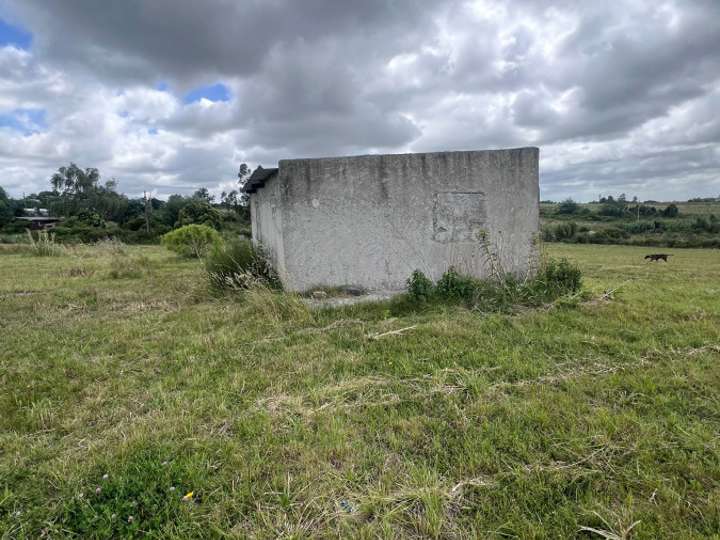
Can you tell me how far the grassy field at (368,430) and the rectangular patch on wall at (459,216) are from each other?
1.80 meters

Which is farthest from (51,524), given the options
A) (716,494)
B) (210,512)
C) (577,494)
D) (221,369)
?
(716,494)

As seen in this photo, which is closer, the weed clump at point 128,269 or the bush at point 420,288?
the bush at point 420,288

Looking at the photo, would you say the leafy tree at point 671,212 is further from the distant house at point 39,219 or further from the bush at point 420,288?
the distant house at point 39,219

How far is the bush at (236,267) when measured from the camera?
6.94 m

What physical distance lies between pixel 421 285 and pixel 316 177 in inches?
93.5

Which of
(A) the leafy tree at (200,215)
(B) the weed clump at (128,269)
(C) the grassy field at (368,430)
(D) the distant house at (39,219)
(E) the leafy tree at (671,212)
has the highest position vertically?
(D) the distant house at (39,219)

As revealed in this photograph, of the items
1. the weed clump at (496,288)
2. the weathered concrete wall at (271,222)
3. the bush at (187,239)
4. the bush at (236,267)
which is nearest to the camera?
the weed clump at (496,288)

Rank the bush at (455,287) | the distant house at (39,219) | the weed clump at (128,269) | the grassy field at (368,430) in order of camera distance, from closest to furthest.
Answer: the grassy field at (368,430), the bush at (455,287), the weed clump at (128,269), the distant house at (39,219)

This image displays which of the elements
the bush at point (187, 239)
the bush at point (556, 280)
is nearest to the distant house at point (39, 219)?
the bush at point (187, 239)

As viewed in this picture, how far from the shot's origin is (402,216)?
20.3ft

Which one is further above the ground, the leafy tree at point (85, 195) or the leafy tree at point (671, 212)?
the leafy tree at point (85, 195)

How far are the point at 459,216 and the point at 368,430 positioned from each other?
4.42 meters

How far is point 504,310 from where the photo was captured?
5492mm

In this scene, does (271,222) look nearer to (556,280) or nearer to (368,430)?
(556,280)
